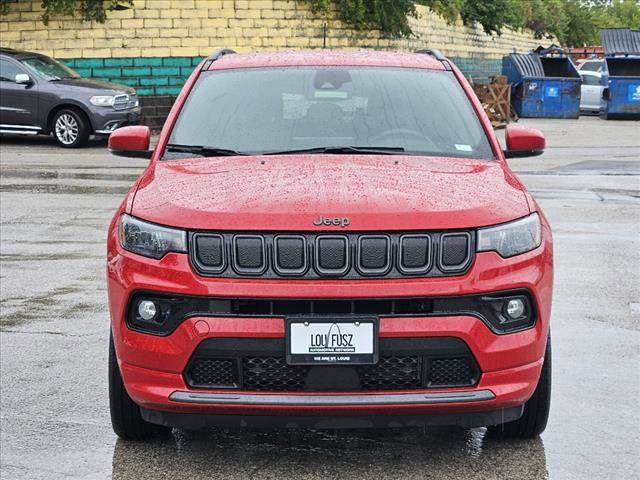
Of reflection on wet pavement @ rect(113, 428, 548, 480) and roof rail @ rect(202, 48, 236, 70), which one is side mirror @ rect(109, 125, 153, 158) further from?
reflection on wet pavement @ rect(113, 428, 548, 480)

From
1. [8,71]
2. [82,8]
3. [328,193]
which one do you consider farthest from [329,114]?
[82,8]

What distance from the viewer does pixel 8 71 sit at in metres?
22.6

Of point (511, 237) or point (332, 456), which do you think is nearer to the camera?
point (511, 237)

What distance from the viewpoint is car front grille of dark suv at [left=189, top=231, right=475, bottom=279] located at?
4.35 metres

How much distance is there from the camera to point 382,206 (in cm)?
448

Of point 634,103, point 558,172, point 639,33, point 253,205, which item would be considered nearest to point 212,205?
point 253,205

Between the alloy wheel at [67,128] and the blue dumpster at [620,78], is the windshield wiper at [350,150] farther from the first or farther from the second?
the blue dumpster at [620,78]

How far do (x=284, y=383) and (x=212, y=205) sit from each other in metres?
0.73

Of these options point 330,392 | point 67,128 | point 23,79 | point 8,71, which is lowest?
point 67,128

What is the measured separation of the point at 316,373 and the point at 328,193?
0.71 metres

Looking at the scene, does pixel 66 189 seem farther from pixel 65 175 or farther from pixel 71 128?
pixel 71 128

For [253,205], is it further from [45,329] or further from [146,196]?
[45,329]

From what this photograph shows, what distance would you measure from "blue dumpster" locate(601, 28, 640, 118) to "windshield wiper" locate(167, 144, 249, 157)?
1099 inches

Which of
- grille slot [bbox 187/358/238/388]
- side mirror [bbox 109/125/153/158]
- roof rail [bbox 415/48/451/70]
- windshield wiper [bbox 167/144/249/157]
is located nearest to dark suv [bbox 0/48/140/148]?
roof rail [bbox 415/48/451/70]
